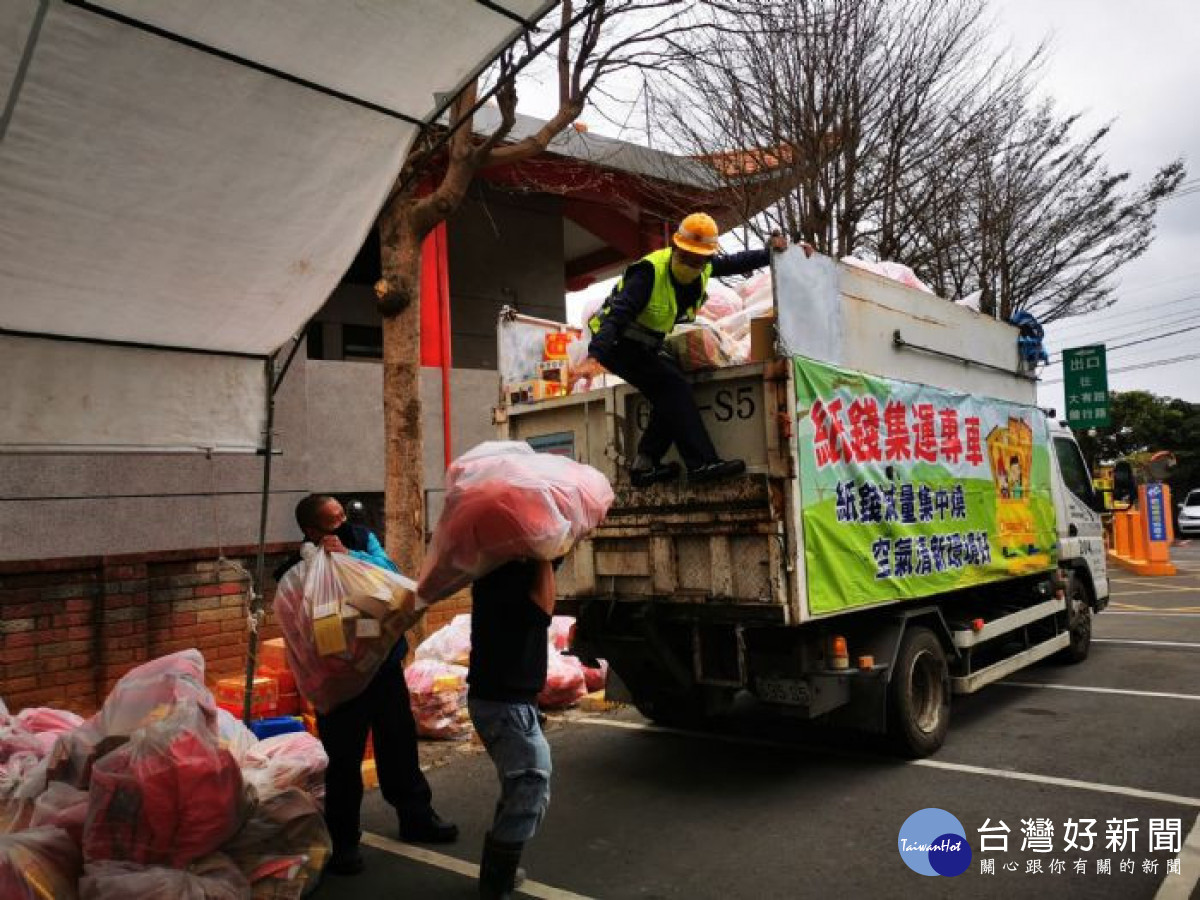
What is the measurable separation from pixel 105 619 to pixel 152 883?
12.5 feet

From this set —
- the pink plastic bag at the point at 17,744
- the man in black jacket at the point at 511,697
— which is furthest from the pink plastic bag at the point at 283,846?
the pink plastic bag at the point at 17,744

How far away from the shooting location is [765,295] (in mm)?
5238

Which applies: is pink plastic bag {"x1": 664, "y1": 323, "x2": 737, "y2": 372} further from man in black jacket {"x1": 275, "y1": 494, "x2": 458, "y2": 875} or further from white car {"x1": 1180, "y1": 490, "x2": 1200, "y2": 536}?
white car {"x1": 1180, "y1": 490, "x2": 1200, "y2": 536}

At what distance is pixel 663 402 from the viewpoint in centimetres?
466

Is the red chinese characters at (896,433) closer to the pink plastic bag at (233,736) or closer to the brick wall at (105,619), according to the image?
the pink plastic bag at (233,736)

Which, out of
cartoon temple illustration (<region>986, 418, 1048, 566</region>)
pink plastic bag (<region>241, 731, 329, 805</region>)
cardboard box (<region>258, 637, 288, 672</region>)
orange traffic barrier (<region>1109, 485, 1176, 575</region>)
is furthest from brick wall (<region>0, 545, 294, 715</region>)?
orange traffic barrier (<region>1109, 485, 1176, 575</region>)

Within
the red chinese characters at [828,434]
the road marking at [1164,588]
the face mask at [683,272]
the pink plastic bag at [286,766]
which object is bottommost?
the road marking at [1164,588]

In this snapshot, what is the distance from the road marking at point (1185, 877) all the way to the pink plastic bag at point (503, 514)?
8.63 ft

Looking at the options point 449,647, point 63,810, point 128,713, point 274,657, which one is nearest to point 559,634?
point 449,647

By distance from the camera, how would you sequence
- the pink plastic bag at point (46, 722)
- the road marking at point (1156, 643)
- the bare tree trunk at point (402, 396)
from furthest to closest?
1. the road marking at point (1156, 643)
2. the bare tree trunk at point (402, 396)
3. the pink plastic bag at point (46, 722)

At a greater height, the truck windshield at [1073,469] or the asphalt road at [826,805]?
the truck windshield at [1073,469]

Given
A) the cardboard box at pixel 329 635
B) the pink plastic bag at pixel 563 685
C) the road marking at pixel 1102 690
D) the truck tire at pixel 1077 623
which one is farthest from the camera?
the truck tire at pixel 1077 623

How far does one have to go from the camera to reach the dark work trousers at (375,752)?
371cm

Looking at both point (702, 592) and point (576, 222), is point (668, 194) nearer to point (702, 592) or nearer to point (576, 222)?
point (576, 222)
